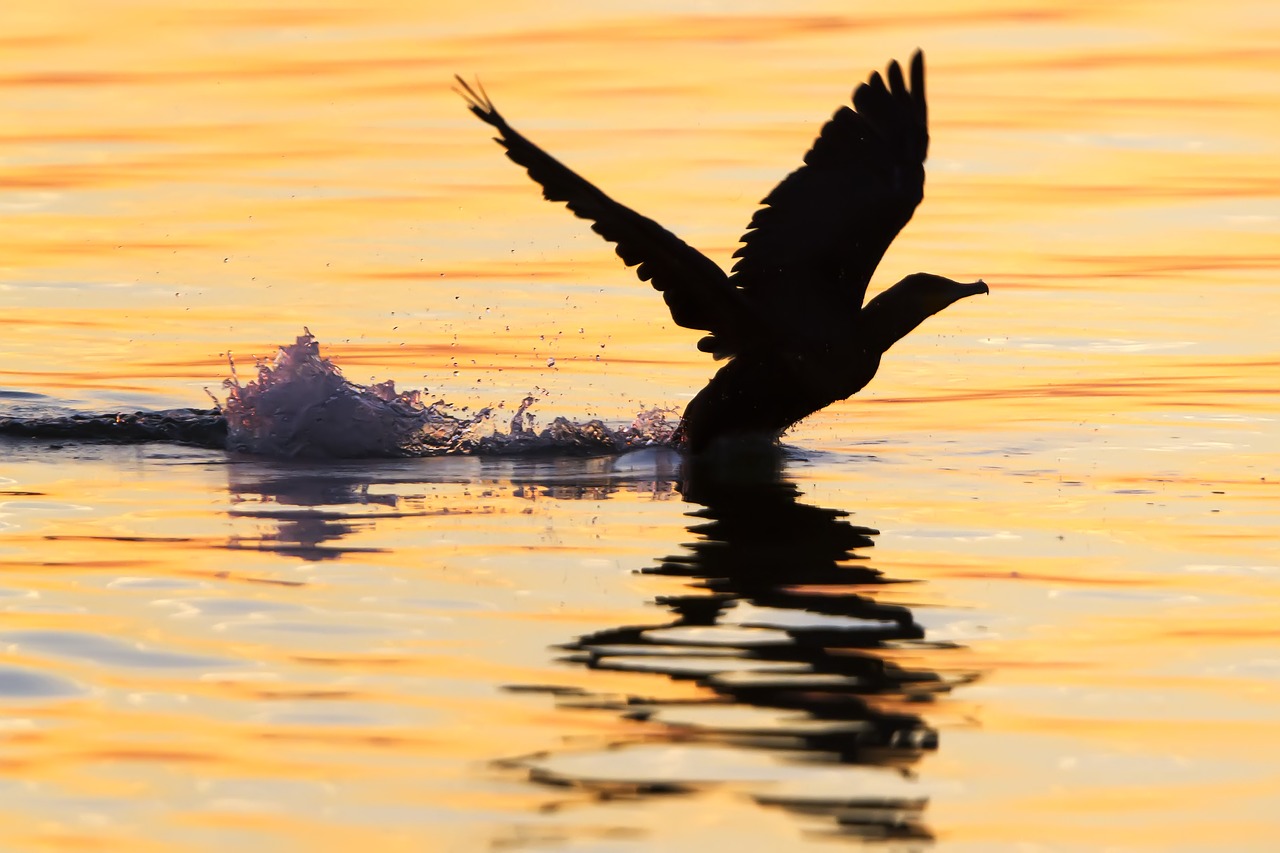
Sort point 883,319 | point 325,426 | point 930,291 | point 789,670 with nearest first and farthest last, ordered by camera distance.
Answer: point 789,670 < point 883,319 < point 930,291 < point 325,426

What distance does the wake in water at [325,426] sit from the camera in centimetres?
970

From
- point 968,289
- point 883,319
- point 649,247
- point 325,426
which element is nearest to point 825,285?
point 883,319

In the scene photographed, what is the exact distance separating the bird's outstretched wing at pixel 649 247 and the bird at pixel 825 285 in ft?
0.10

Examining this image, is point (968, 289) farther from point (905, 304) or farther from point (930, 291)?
point (905, 304)

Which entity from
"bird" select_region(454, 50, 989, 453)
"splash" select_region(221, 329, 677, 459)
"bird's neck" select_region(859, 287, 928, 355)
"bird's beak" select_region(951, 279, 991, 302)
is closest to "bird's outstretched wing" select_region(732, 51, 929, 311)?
"bird" select_region(454, 50, 989, 453)

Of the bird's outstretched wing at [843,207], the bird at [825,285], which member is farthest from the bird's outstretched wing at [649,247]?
the bird's outstretched wing at [843,207]

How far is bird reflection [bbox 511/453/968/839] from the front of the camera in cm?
479

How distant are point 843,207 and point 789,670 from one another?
417cm

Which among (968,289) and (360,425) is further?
(360,425)

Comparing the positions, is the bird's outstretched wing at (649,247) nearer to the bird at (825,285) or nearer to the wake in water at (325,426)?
the bird at (825,285)

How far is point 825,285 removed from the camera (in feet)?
31.1

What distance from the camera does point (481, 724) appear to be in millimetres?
5203

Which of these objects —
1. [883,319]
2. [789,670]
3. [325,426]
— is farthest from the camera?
[325,426]

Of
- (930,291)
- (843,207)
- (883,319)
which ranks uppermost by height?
(843,207)
